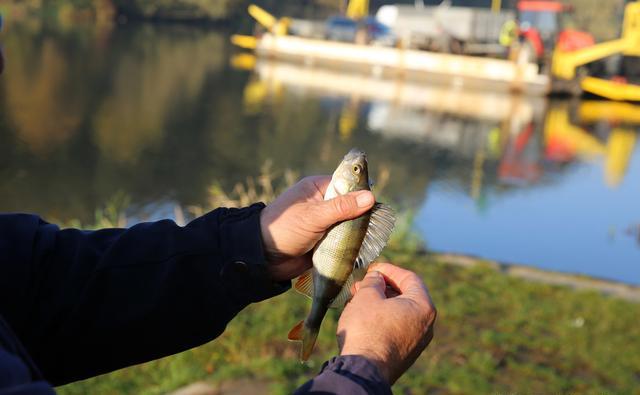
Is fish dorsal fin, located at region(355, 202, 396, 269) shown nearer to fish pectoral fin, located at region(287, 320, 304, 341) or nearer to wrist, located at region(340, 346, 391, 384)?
fish pectoral fin, located at region(287, 320, 304, 341)

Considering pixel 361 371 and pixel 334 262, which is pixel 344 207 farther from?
pixel 361 371

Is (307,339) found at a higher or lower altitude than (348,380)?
lower

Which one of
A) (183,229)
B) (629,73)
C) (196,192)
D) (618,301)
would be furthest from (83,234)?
(629,73)

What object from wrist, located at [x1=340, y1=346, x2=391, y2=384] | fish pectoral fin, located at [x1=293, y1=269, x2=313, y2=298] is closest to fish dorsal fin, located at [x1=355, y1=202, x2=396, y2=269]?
fish pectoral fin, located at [x1=293, y1=269, x2=313, y2=298]

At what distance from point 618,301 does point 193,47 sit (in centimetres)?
2982

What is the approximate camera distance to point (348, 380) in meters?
1.69

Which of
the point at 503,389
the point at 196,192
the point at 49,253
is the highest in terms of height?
the point at 49,253

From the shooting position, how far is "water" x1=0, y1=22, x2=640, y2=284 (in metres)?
10.5

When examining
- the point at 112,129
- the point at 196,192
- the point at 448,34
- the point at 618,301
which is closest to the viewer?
the point at 618,301

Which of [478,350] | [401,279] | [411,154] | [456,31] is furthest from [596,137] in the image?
[401,279]

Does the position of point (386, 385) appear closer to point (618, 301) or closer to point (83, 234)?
point (83, 234)

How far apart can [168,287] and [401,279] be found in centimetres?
69

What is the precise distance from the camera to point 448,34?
3027cm

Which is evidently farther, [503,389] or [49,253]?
[503,389]
